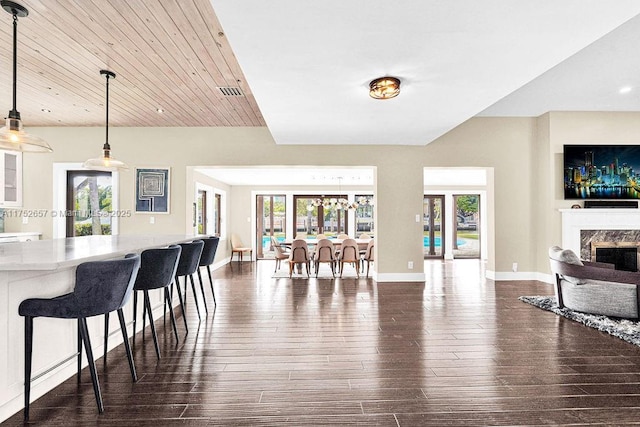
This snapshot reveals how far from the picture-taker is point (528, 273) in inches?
246

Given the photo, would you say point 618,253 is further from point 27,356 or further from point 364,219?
point 27,356

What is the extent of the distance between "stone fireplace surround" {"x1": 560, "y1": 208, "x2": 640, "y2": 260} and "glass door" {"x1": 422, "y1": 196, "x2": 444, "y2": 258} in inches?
201

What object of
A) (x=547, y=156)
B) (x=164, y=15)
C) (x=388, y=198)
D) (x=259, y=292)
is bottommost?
(x=259, y=292)

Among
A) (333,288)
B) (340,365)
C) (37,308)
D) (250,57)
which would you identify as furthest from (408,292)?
(37,308)

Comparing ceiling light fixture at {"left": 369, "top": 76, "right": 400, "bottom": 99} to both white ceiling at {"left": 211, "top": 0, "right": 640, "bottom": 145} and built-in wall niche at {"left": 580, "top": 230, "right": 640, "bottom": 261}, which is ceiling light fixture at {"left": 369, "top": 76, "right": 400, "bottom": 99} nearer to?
white ceiling at {"left": 211, "top": 0, "right": 640, "bottom": 145}

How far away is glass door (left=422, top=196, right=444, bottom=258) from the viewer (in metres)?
10.9

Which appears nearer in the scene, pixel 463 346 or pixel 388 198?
pixel 463 346

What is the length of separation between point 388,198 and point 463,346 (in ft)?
11.5

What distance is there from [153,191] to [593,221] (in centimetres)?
744

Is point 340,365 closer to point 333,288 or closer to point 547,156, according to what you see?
point 333,288

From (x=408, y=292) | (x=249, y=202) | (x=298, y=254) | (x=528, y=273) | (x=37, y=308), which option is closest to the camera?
(x=37, y=308)

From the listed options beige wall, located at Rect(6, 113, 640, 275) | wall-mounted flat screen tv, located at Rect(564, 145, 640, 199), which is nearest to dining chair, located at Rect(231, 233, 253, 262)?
beige wall, located at Rect(6, 113, 640, 275)

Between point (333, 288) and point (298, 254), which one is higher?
point (298, 254)

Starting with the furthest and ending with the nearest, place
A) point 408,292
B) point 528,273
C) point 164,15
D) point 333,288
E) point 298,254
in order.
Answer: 1. point 298,254
2. point 528,273
3. point 333,288
4. point 408,292
5. point 164,15
